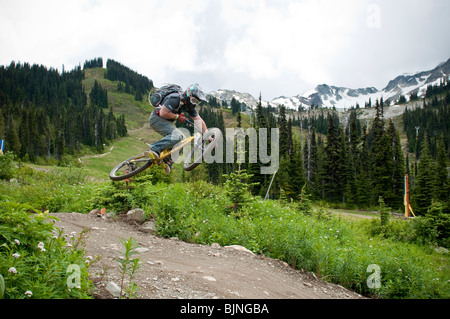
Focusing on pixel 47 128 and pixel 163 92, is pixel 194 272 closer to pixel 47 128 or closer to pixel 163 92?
pixel 163 92

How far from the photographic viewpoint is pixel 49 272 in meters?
3.80

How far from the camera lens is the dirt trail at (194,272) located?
4996 millimetres

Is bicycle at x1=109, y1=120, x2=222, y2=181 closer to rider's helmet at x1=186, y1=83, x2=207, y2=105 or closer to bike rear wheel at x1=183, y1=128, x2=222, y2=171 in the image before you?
bike rear wheel at x1=183, y1=128, x2=222, y2=171

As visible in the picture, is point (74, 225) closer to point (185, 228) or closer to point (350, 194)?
point (185, 228)

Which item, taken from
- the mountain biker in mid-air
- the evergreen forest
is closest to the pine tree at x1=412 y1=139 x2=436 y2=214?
the mountain biker in mid-air

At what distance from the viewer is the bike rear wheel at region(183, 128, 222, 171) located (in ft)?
21.5

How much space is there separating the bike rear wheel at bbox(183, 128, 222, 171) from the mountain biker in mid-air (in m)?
0.24

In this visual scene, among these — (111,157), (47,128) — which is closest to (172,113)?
(111,157)

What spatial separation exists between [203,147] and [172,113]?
1.18 m

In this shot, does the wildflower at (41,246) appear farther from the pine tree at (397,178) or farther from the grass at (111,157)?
the pine tree at (397,178)

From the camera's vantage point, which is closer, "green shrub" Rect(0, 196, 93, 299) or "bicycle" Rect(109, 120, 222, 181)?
"green shrub" Rect(0, 196, 93, 299)

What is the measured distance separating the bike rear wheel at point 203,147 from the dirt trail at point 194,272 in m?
2.52

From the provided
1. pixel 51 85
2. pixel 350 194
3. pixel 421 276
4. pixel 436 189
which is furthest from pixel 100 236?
pixel 51 85
